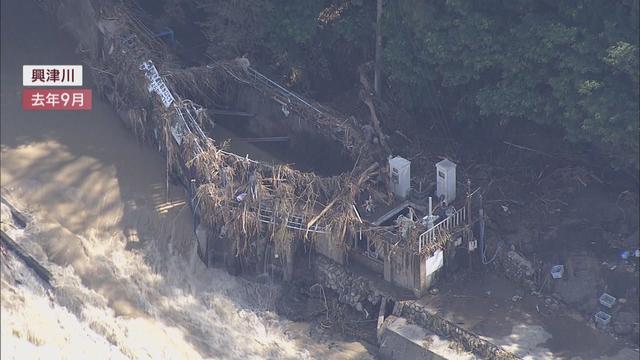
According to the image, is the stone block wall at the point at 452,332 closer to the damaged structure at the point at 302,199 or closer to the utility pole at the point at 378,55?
the damaged structure at the point at 302,199

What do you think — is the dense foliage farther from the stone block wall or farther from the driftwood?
the stone block wall

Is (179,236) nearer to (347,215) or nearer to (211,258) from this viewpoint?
(211,258)

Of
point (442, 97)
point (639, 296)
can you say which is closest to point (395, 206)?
point (442, 97)


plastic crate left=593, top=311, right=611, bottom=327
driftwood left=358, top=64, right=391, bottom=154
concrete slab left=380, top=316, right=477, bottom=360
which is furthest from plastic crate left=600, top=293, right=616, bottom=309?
driftwood left=358, top=64, right=391, bottom=154

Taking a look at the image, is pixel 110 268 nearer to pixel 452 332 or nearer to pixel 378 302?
pixel 378 302

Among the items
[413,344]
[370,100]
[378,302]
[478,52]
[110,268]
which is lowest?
[413,344]

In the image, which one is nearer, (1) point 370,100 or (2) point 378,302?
(2) point 378,302

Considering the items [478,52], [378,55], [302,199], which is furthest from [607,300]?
[378,55]

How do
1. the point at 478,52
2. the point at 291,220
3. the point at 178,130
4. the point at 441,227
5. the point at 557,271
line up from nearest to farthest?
the point at 478,52, the point at 441,227, the point at 557,271, the point at 291,220, the point at 178,130
